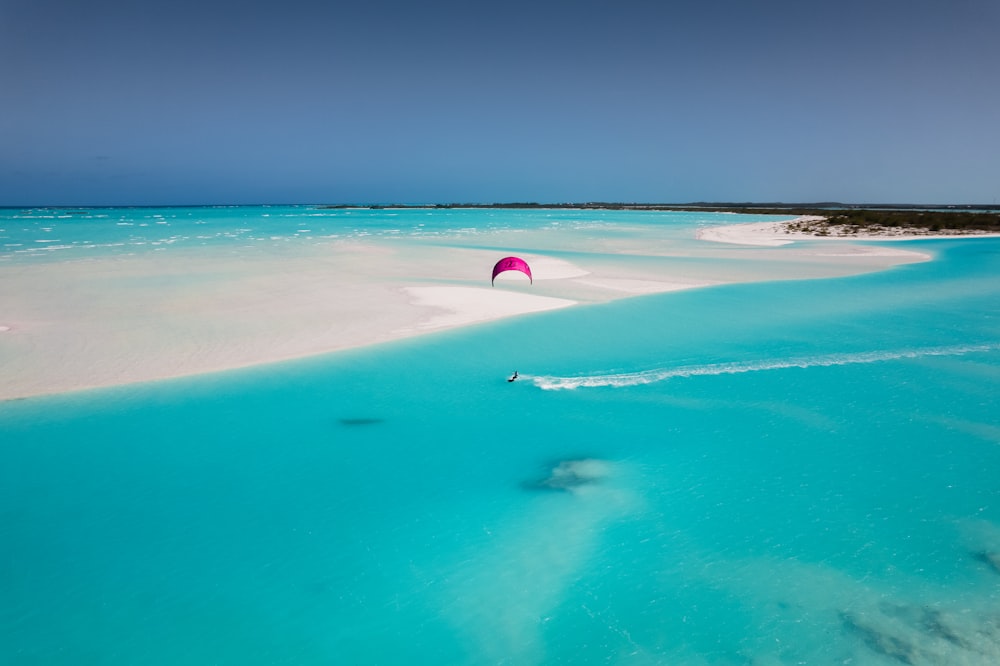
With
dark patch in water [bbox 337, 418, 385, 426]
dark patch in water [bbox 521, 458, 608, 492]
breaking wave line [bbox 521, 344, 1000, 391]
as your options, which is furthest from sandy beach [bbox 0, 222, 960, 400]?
dark patch in water [bbox 521, 458, 608, 492]

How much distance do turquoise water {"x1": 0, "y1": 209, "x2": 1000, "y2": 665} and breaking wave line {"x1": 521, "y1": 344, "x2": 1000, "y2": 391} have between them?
11 centimetres

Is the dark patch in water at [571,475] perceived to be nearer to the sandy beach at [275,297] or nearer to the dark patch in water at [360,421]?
the dark patch in water at [360,421]

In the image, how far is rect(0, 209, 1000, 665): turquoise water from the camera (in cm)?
609

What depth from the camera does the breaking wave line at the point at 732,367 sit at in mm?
13680

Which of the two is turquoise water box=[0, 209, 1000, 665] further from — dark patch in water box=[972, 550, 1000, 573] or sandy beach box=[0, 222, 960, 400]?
sandy beach box=[0, 222, 960, 400]

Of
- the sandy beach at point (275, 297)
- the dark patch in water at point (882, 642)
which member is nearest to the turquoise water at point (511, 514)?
the dark patch in water at point (882, 642)

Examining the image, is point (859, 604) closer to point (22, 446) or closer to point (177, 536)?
point (177, 536)

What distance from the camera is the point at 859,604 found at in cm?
632

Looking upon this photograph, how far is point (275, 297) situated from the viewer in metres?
22.7

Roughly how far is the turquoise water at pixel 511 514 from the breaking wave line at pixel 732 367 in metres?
0.11

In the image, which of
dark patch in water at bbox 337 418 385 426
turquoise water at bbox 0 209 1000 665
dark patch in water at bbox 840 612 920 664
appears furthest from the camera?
dark patch in water at bbox 337 418 385 426

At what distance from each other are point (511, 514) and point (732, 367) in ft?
28.6

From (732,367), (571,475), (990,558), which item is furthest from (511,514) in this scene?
(732,367)

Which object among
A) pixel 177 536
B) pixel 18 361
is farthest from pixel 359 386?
pixel 18 361
